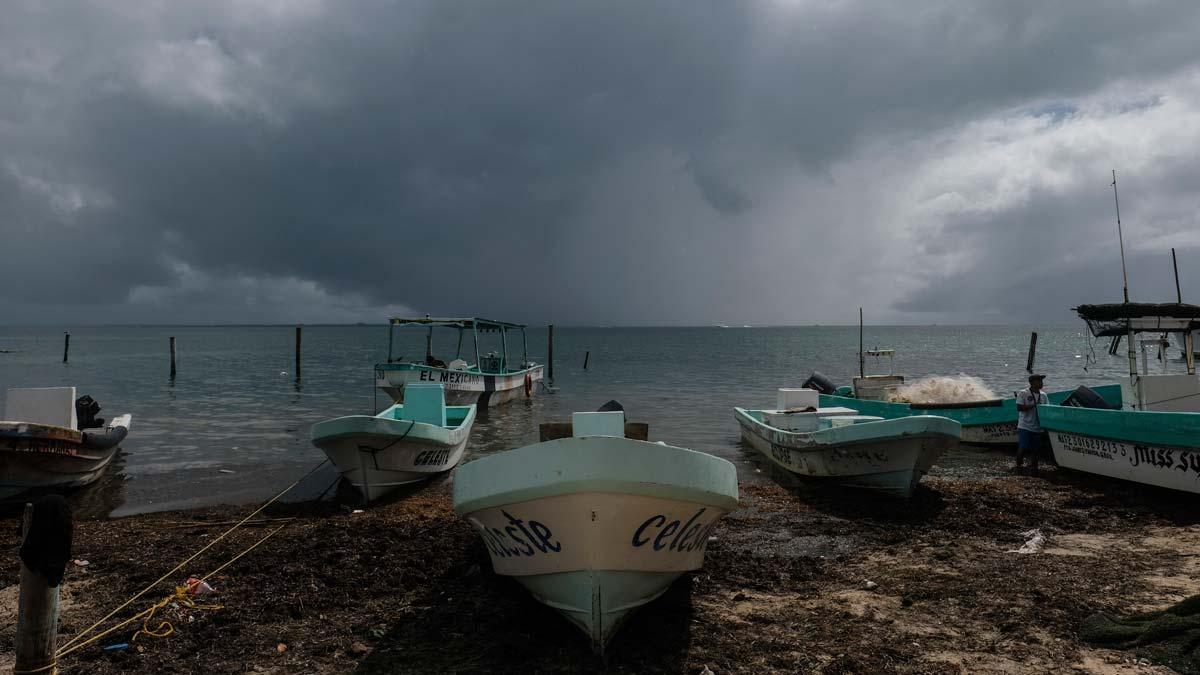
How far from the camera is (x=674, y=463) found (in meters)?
5.43

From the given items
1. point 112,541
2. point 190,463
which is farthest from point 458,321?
point 112,541

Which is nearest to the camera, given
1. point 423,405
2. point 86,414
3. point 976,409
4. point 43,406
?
point 43,406

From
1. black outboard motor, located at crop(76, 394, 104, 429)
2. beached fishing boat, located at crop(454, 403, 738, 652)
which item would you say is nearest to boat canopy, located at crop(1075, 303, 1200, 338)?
beached fishing boat, located at crop(454, 403, 738, 652)

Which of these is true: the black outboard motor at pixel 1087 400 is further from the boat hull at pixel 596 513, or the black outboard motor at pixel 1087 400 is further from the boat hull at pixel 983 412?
the boat hull at pixel 596 513

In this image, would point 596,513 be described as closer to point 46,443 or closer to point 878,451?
point 878,451

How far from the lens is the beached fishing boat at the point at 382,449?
10.7 meters

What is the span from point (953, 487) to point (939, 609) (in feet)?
21.6

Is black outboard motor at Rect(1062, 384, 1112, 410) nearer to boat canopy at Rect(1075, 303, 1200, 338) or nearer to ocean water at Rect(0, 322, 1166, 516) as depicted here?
ocean water at Rect(0, 322, 1166, 516)

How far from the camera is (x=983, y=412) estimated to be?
17.4 metres

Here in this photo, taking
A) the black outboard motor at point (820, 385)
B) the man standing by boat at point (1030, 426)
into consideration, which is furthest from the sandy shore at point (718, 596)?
the black outboard motor at point (820, 385)

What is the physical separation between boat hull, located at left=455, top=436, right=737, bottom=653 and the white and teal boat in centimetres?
861

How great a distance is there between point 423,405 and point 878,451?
30.2 feet

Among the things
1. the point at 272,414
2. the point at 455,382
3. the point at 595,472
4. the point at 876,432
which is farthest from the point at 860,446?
the point at 272,414

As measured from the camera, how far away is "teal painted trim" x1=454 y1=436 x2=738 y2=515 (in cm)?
511
